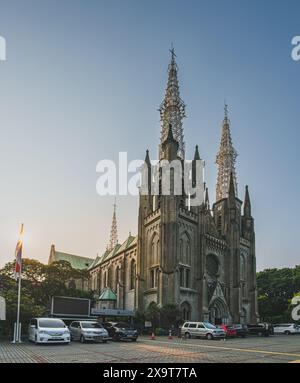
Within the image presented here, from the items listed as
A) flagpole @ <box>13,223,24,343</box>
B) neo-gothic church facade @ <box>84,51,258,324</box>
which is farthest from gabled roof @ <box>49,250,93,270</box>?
flagpole @ <box>13,223,24,343</box>

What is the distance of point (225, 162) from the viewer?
Result: 81500 mm

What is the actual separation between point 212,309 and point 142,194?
788 inches

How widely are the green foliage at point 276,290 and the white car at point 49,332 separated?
6027 centimetres

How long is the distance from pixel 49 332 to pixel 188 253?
122ft

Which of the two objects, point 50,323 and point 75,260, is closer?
point 50,323

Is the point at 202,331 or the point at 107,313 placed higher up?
the point at 107,313

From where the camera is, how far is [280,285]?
87500 millimetres

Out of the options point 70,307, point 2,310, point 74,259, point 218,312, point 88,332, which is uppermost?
point 74,259

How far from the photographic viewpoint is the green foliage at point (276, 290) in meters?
83.8

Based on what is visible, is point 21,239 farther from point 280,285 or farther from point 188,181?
point 280,285

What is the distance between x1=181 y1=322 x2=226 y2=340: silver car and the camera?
122 feet

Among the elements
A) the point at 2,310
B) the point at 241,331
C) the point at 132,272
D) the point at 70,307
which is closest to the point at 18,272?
the point at 2,310

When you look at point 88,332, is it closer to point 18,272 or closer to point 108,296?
point 18,272

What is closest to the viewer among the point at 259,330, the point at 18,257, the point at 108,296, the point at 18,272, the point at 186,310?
the point at 18,272
